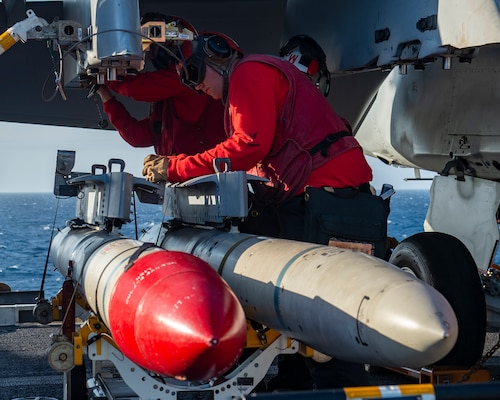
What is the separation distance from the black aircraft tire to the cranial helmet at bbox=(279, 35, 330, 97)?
1269 mm

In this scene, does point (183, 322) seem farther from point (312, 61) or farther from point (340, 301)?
point (312, 61)

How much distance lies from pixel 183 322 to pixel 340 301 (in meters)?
0.60

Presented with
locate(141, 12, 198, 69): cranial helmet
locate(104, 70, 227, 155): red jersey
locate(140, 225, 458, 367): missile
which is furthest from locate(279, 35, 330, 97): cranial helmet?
locate(140, 225, 458, 367): missile

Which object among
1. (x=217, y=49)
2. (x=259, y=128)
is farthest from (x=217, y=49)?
(x=259, y=128)

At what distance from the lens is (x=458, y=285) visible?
19.4 ft

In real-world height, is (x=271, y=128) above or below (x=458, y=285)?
above

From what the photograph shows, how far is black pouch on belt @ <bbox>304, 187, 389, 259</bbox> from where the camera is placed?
185 inches

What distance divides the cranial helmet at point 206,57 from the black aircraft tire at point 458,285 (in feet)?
6.49

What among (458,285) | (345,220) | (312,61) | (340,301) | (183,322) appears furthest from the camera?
(312,61)

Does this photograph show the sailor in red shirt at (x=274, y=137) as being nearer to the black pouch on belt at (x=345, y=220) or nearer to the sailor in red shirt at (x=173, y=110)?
the black pouch on belt at (x=345, y=220)

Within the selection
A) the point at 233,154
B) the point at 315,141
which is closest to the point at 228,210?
the point at 233,154

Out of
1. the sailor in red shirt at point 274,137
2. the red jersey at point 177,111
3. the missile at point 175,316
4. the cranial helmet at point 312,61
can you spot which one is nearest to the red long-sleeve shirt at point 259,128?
the sailor in red shirt at point 274,137

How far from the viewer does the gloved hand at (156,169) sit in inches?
203

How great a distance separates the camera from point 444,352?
10.1 feet
